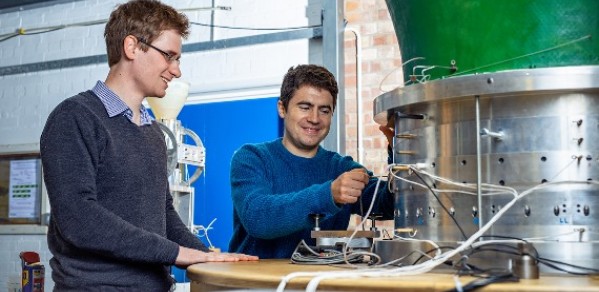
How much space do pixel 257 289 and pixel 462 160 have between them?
475 millimetres

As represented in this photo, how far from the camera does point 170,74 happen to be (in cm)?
181

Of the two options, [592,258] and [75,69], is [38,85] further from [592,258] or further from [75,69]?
[592,258]

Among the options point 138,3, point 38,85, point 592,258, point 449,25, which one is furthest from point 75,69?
point 592,258

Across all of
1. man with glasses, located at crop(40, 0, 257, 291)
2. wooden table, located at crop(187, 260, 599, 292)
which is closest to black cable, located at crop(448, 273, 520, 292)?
wooden table, located at crop(187, 260, 599, 292)

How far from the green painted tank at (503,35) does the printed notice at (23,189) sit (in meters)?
4.45

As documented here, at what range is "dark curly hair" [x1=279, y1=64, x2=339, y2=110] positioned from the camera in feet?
6.89

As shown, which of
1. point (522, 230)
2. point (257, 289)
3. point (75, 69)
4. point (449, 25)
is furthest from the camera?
point (75, 69)

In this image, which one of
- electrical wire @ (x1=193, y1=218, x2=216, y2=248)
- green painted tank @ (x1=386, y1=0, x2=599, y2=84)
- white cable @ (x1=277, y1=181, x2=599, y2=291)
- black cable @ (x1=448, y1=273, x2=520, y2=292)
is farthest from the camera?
electrical wire @ (x1=193, y1=218, x2=216, y2=248)

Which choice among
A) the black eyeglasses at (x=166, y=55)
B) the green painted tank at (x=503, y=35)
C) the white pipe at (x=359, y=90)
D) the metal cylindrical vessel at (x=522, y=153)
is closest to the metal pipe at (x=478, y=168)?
the metal cylindrical vessel at (x=522, y=153)

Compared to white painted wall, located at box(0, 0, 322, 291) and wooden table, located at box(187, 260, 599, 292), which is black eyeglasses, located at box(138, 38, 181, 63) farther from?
white painted wall, located at box(0, 0, 322, 291)

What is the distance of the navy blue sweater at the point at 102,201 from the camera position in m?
1.52

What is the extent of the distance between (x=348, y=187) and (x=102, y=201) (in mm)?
543

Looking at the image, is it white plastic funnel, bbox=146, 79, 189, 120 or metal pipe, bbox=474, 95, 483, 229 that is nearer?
metal pipe, bbox=474, 95, 483, 229

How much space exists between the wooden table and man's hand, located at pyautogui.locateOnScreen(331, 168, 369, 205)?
25cm
